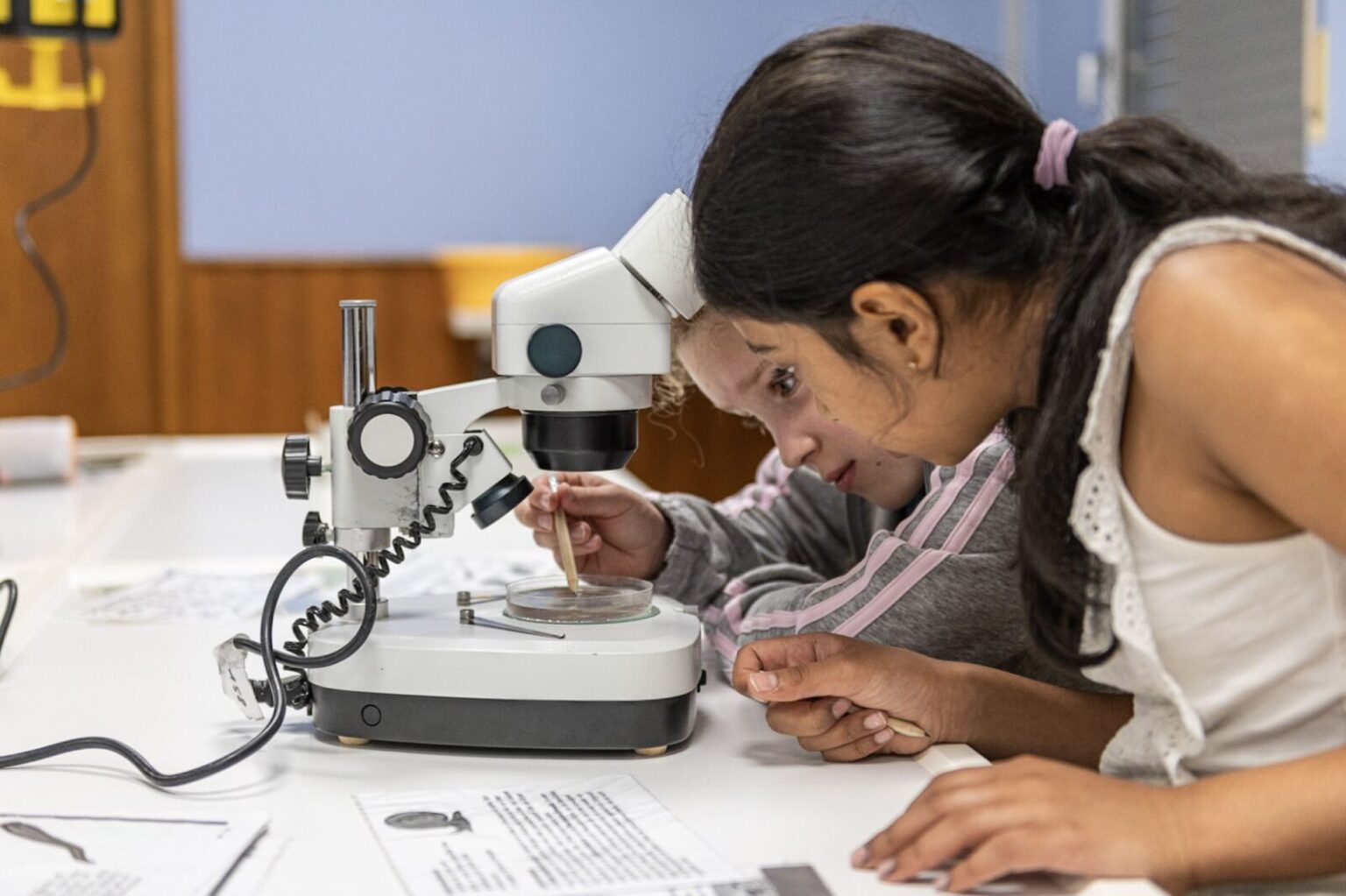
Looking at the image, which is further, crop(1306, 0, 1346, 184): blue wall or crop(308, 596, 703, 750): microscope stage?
crop(1306, 0, 1346, 184): blue wall

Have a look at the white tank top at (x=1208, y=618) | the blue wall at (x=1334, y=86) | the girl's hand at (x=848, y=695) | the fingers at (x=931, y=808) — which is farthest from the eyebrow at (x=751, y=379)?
the blue wall at (x=1334, y=86)

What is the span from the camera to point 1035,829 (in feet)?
2.42

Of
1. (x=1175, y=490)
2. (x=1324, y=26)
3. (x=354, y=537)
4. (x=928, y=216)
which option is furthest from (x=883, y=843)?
(x=1324, y=26)

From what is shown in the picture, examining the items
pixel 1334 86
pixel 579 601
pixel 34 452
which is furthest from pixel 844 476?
pixel 1334 86

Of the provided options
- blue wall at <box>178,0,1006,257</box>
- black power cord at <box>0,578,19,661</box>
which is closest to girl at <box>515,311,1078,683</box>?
black power cord at <box>0,578,19,661</box>

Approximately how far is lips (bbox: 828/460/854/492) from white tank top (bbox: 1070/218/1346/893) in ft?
1.29

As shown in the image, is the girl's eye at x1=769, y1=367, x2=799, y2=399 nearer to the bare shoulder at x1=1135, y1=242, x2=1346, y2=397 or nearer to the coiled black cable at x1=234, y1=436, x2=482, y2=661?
the coiled black cable at x1=234, y1=436, x2=482, y2=661

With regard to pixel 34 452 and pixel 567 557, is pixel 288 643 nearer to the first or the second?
pixel 567 557

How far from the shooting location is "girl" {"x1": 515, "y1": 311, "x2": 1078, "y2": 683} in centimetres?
108

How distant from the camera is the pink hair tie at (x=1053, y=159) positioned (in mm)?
907

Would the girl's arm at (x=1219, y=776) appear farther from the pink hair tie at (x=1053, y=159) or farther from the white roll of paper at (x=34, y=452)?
the white roll of paper at (x=34, y=452)

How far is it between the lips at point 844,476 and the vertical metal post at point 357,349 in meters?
0.43

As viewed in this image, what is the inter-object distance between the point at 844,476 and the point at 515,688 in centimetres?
42

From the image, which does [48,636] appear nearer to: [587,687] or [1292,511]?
[587,687]
